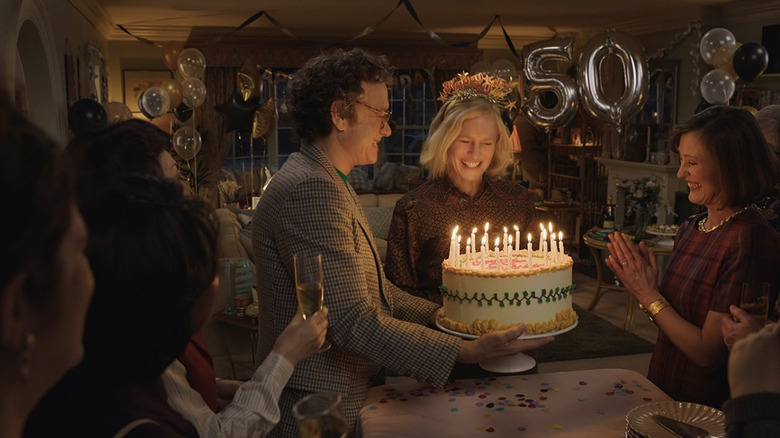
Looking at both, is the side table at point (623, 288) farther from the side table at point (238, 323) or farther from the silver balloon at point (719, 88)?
the side table at point (238, 323)

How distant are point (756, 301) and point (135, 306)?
1.27 meters

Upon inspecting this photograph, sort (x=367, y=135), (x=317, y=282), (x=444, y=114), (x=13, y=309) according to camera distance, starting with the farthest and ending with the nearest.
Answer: (x=444, y=114), (x=367, y=135), (x=317, y=282), (x=13, y=309)

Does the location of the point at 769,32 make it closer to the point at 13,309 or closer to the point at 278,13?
the point at 278,13

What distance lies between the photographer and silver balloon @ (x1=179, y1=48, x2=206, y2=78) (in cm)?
785

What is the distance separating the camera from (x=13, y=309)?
1.88 feet

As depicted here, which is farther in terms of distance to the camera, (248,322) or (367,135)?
(248,322)

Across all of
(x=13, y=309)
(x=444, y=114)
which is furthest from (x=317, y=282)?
(x=444, y=114)

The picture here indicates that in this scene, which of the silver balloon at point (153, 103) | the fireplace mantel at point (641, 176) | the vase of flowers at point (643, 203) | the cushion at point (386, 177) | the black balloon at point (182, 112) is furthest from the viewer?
the cushion at point (386, 177)

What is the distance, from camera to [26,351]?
59cm

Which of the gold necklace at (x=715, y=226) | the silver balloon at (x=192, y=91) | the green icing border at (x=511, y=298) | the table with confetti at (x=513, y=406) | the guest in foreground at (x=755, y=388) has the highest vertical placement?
the silver balloon at (x=192, y=91)

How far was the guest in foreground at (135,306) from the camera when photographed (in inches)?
34.6

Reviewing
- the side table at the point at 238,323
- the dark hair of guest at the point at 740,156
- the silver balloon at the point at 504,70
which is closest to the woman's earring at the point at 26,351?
the dark hair of guest at the point at 740,156

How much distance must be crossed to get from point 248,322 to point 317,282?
2.56 metres

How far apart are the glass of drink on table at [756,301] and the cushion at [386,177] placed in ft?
30.0
